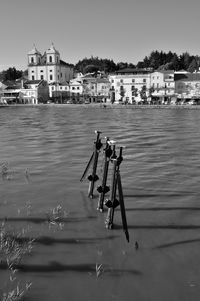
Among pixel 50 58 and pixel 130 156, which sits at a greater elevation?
pixel 50 58

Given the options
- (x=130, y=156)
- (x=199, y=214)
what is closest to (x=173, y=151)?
(x=130, y=156)

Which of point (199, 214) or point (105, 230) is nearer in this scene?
point (105, 230)

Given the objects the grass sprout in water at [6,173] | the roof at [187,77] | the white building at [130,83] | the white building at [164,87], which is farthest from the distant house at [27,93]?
the grass sprout in water at [6,173]

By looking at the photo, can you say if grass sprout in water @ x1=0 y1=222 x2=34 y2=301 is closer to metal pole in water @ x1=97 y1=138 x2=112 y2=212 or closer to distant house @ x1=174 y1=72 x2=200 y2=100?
metal pole in water @ x1=97 y1=138 x2=112 y2=212

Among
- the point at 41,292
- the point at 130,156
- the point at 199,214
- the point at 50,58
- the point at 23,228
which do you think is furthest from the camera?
the point at 50,58

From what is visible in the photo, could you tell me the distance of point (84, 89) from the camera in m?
140

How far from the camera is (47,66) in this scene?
161500mm

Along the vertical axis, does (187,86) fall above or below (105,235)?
above

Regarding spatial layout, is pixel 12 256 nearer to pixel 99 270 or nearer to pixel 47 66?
pixel 99 270

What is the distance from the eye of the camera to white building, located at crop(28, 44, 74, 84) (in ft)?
529

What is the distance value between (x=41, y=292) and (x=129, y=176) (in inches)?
331

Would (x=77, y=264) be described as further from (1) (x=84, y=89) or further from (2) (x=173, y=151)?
(1) (x=84, y=89)

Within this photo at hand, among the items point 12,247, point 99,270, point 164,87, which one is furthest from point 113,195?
point 164,87

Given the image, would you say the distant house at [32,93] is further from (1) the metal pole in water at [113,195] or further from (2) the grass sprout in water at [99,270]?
(2) the grass sprout in water at [99,270]
